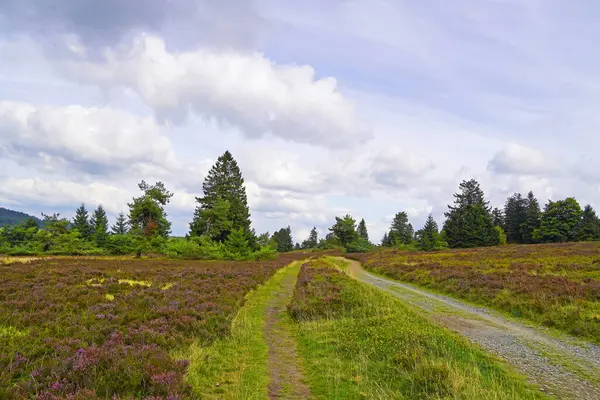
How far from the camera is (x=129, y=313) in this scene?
477 inches

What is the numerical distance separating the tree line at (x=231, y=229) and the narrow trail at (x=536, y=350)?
3933cm

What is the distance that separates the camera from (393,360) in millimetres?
8305

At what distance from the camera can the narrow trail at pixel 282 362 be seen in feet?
24.3

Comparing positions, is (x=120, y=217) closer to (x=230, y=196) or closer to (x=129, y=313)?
(x=230, y=196)

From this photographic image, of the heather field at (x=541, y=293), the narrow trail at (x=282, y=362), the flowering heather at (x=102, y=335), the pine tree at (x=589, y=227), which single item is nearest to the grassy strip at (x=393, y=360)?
the narrow trail at (x=282, y=362)

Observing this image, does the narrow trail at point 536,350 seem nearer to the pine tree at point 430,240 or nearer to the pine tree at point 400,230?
the pine tree at point 430,240

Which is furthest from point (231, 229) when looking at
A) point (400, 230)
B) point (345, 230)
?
point (400, 230)

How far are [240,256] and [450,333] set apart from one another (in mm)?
41845

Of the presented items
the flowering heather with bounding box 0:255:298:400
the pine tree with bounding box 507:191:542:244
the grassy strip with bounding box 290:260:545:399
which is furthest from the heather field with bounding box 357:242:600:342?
the pine tree with bounding box 507:191:542:244

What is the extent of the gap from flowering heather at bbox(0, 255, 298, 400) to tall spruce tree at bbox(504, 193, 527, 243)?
91.0m

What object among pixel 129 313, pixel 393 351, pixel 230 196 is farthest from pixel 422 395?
pixel 230 196

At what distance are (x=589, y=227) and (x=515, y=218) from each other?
20.9 meters

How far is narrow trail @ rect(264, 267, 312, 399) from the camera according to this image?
742cm

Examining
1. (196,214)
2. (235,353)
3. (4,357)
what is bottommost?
Answer: (235,353)
